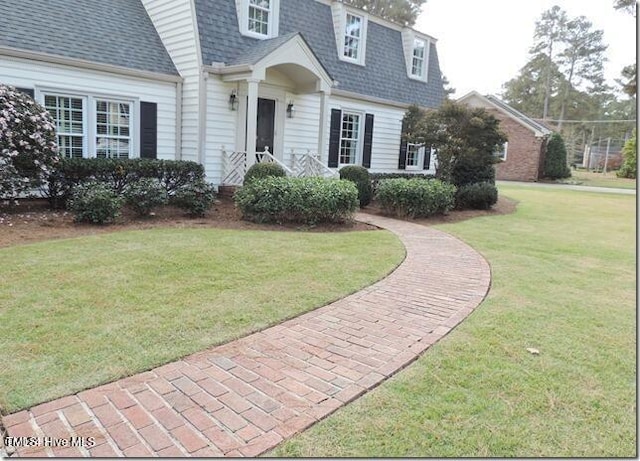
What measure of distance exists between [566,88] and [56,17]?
49.1 m

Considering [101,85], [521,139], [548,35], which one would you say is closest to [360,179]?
[101,85]

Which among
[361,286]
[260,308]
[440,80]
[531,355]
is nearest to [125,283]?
[260,308]

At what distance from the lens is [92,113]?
10188 millimetres

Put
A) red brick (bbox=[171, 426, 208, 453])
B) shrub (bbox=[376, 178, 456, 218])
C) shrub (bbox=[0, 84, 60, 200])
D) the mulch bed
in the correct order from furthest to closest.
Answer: shrub (bbox=[376, 178, 456, 218])
shrub (bbox=[0, 84, 60, 200])
the mulch bed
red brick (bbox=[171, 426, 208, 453])

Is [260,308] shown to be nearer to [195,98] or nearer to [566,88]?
[195,98]

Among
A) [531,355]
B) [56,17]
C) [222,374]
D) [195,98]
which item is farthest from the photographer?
[195,98]

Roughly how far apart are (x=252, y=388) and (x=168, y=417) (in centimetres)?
56

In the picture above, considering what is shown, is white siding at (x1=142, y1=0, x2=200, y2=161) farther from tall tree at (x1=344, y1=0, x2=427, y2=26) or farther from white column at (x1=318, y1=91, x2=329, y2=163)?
tall tree at (x1=344, y1=0, x2=427, y2=26)

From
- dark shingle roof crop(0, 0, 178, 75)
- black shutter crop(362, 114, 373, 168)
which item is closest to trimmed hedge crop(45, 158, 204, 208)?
dark shingle roof crop(0, 0, 178, 75)

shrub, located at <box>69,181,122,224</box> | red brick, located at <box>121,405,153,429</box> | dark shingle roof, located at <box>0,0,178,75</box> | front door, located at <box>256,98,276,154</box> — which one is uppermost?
dark shingle roof, located at <box>0,0,178,75</box>

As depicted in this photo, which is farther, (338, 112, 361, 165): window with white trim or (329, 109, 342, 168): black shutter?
(338, 112, 361, 165): window with white trim

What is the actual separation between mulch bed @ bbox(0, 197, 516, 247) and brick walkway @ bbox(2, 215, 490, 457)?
4.31 meters

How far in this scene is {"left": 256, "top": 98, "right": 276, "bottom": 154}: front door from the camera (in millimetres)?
12688

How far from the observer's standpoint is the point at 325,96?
12.8 meters
